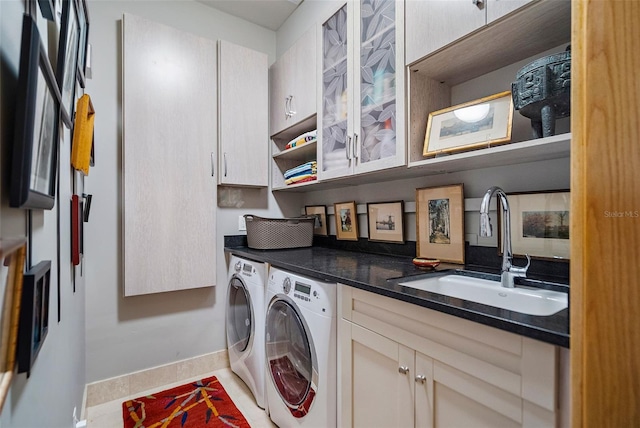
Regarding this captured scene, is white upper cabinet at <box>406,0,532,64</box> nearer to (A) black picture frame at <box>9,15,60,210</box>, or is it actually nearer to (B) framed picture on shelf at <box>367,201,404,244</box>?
(B) framed picture on shelf at <box>367,201,404,244</box>

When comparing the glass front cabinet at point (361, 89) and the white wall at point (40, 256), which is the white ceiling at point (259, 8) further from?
the white wall at point (40, 256)


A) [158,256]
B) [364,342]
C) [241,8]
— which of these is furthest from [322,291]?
[241,8]

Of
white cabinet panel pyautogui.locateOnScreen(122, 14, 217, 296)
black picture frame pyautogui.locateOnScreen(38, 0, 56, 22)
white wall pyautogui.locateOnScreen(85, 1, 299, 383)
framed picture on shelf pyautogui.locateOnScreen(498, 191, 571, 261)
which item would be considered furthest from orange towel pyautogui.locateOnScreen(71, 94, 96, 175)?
framed picture on shelf pyautogui.locateOnScreen(498, 191, 571, 261)

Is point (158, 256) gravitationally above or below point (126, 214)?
below

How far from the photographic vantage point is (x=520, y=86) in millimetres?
1066

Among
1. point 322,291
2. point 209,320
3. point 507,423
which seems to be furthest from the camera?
point 209,320

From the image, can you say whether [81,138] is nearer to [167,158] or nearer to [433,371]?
[167,158]

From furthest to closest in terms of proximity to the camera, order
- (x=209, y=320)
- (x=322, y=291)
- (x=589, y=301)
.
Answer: (x=209, y=320) < (x=322, y=291) < (x=589, y=301)

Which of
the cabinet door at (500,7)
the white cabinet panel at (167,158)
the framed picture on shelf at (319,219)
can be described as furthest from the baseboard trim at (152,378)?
the cabinet door at (500,7)

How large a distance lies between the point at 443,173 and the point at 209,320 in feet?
6.49

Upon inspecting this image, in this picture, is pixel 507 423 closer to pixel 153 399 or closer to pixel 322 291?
pixel 322 291

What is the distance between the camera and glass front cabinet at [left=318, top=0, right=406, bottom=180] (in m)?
1.45

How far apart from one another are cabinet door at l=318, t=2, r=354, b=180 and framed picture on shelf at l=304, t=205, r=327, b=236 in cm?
62

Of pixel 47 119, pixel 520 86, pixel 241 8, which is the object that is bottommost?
pixel 47 119
